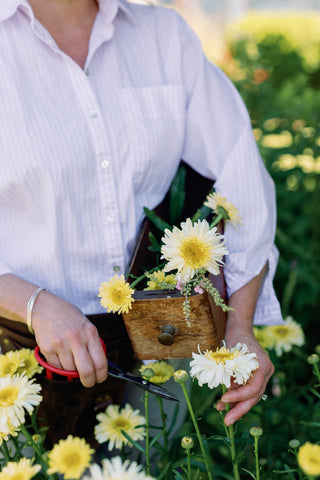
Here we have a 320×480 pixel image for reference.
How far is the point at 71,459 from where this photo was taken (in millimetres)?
794

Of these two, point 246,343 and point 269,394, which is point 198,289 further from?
point 269,394

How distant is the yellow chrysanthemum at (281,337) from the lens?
4.90ft

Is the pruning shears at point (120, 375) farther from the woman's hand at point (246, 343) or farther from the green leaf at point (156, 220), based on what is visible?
the green leaf at point (156, 220)

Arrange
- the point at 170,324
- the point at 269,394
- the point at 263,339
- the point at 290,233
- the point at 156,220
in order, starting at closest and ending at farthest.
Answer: the point at 170,324, the point at 156,220, the point at 263,339, the point at 269,394, the point at 290,233

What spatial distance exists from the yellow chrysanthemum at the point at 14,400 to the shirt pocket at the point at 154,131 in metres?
0.54

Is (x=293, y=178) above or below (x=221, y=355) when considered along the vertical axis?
below

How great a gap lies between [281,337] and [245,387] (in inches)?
22.4

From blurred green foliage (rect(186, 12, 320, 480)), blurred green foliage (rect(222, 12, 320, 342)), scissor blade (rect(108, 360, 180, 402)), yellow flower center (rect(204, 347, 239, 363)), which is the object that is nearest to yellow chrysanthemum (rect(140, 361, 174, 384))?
scissor blade (rect(108, 360, 180, 402))

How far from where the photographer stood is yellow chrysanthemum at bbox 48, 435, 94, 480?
774mm

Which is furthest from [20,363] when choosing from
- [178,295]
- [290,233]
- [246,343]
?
[290,233]

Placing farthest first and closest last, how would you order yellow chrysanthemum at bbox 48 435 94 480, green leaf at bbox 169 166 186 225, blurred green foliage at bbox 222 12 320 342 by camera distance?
blurred green foliage at bbox 222 12 320 342 < green leaf at bbox 169 166 186 225 < yellow chrysanthemum at bbox 48 435 94 480

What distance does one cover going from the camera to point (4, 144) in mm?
1106

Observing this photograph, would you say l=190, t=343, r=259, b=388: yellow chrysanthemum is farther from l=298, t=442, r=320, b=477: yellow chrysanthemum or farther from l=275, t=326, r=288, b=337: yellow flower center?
l=275, t=326, r=288, b=337: yellow flower center

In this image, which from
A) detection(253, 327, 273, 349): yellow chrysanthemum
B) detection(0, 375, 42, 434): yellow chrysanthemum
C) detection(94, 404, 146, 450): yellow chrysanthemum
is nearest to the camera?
detection(0, 375, 42, 434): yellow chrysanthemum
